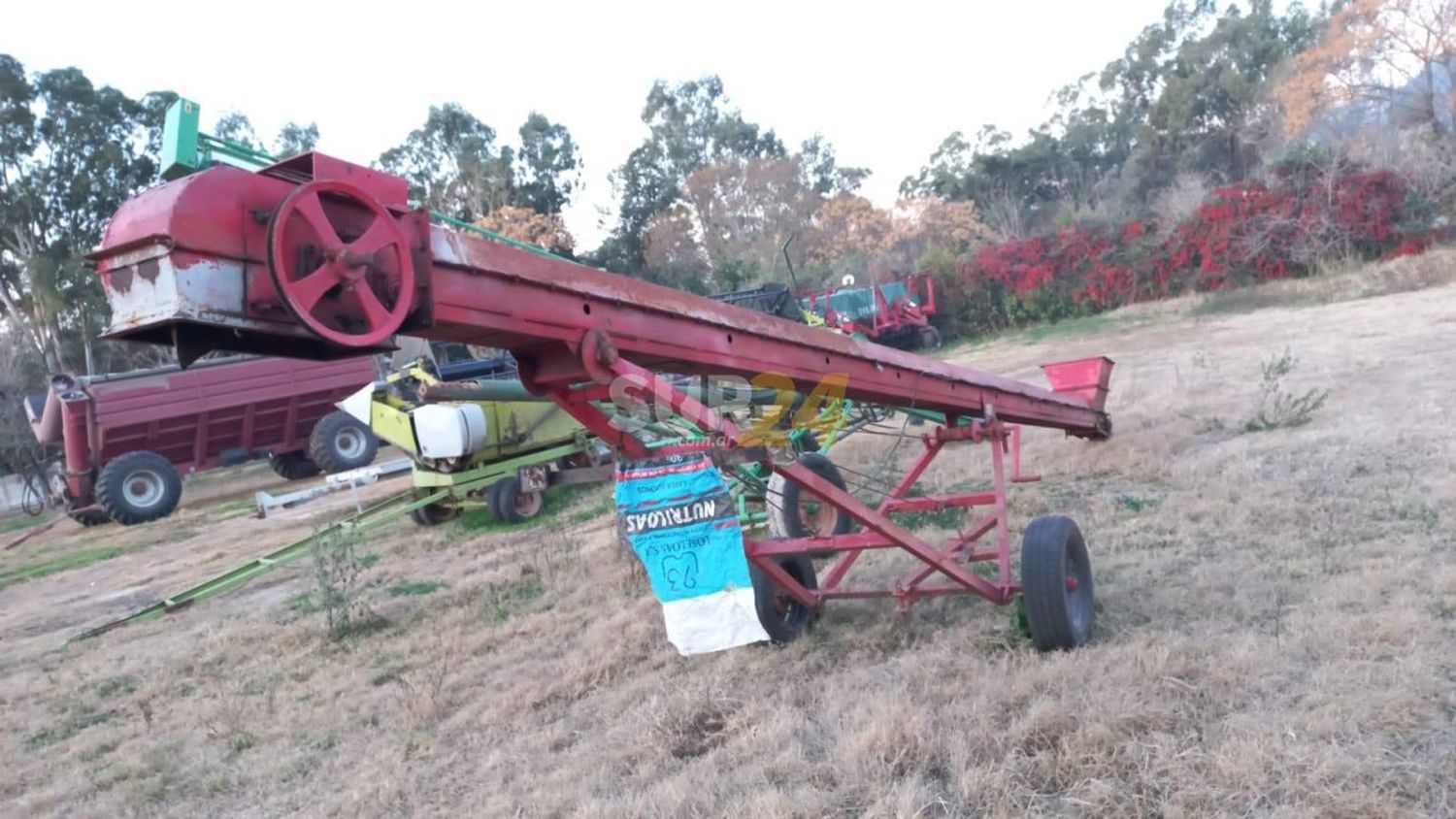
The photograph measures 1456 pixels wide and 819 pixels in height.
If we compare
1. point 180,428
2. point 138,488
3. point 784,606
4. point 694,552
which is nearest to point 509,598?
point 784,606

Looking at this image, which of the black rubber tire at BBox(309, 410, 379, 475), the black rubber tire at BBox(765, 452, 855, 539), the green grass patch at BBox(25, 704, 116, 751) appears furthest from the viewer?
the black rubber tire at BBox(309, 410, 379, 475)

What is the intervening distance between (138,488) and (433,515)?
7.65 metres

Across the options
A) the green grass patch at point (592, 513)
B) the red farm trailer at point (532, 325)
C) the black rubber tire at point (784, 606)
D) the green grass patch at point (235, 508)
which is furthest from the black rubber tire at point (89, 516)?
the red farm trailer at point (532, 325)

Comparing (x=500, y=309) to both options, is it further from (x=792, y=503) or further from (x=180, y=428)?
(x=180, y=428)

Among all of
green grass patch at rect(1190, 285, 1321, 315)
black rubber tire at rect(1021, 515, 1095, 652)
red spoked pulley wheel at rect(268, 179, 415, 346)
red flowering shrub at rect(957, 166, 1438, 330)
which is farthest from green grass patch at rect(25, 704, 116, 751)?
red flowering shrub at rect(957, 166, 1438, 330)

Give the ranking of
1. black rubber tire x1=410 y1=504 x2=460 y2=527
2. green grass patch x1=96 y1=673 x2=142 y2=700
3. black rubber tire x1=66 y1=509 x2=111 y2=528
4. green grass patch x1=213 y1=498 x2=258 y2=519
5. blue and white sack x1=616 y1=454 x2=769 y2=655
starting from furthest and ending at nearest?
black rubber tire x1=66 y1=509 x2=111 y2=528
green grass patch x1=213 y1=498 x2=258 y2=519
black rubber tire x1=410 y1=504 x2=460 y2=527
green grass patch x1=96 y1=673 x2=142 y2=700
blue and white sack x1=616 y1=454 x2=769 y2=655

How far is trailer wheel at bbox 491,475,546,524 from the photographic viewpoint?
980cm

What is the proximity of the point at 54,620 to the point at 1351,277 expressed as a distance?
24.0 m

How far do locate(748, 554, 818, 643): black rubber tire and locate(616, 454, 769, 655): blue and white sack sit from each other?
1149 mm

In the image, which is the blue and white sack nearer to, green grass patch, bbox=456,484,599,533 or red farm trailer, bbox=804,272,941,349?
green grass patch, bbox=456,484,599,533

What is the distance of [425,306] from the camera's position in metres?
2.73

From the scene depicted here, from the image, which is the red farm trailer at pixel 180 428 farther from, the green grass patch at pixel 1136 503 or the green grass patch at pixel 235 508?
the green grass patch at pixel 1136 503

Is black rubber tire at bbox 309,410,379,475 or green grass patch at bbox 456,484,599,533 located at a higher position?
black rubber tire at bbox 309,410,379,475

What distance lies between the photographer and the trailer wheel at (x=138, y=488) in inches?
576
